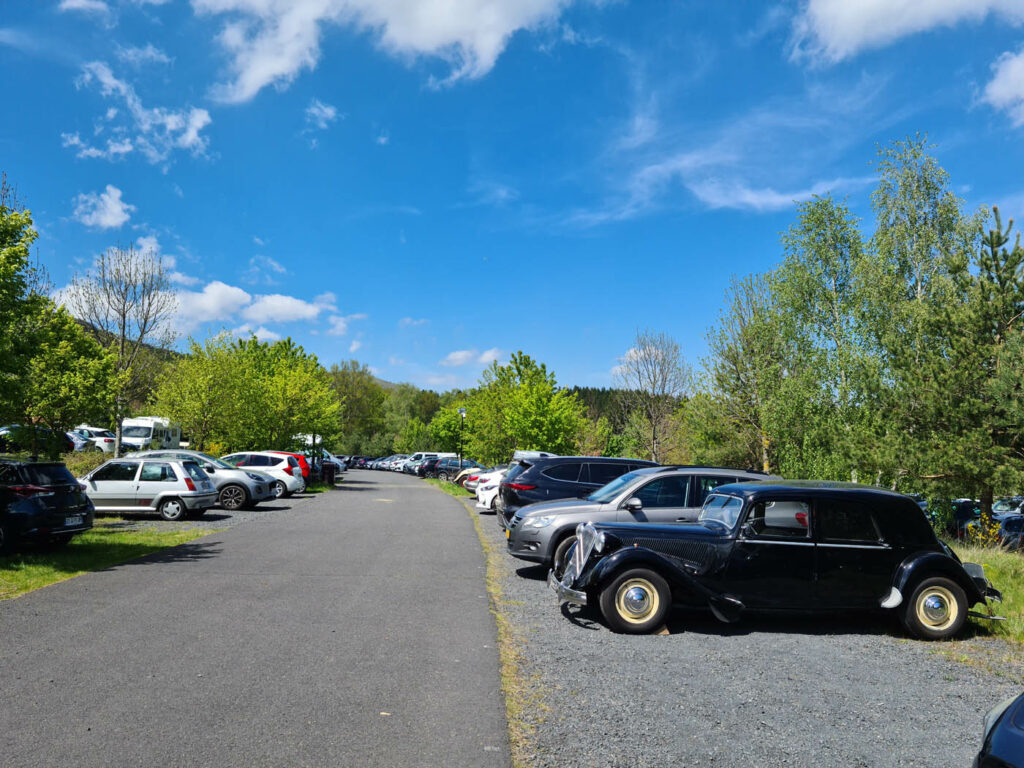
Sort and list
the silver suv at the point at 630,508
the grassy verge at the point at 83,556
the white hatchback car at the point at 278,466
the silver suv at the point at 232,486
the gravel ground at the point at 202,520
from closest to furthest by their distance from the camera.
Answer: the grassy verge at the point at 83,556 < the silver suv at the point at 630,508 < the gravel ground at the point at 202,520 < the silver suv at the point at 232,486 < the white hatchback car at the point at 278,466

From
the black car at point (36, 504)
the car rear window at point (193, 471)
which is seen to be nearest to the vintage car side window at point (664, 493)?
the black car at point (36, 504)

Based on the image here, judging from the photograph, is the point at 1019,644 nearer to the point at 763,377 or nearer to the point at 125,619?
the point at 125,619

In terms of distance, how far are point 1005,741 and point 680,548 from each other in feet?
15.6

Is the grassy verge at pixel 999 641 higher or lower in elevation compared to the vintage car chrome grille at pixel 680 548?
lower

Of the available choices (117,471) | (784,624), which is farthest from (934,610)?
(117,471)

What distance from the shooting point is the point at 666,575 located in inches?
291

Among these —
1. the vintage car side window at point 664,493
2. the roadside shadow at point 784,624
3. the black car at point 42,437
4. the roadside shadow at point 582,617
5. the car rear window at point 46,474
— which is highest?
the black car at point 42,437

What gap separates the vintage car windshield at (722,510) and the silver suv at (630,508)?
1.19 metres

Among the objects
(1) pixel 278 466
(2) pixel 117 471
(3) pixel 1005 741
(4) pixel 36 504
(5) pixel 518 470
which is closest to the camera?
(3) pixel 1005 741

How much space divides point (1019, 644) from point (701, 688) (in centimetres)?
401

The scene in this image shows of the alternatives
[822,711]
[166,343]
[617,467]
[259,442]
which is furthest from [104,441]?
[822,711]

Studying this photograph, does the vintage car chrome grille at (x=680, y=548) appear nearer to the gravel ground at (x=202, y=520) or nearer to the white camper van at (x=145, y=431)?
the gravel ground at (x=202, y=520)

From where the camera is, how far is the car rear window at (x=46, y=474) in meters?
11.0

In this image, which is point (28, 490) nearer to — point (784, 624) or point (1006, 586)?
point (784, 624)
